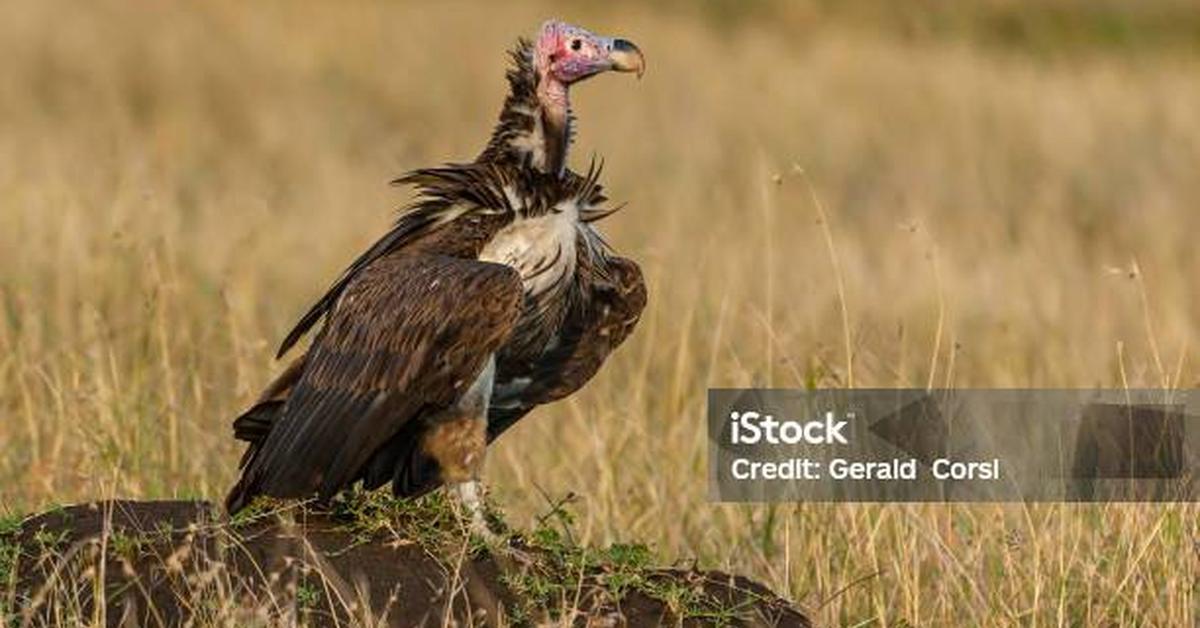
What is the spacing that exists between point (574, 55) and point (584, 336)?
0.79 meters

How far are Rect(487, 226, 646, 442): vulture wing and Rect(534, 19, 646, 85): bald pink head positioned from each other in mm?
466

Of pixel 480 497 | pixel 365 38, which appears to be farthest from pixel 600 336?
pixel 365 38

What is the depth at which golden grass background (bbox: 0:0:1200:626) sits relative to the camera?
7.96 m

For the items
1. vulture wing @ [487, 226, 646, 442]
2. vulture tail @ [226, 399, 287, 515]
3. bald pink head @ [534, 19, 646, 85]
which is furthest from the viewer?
bald pink head @ [534, 19, 646, 85]

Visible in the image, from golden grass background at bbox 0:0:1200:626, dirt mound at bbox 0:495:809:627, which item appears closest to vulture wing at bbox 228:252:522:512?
dirt mound at bbox 0:495:809:627

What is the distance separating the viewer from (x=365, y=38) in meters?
22.8

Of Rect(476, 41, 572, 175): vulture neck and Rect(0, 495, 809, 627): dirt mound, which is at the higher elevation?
Rect(476, 41, 572, 175): vulture neck

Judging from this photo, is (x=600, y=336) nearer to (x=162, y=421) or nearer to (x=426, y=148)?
(x=162, y=421)

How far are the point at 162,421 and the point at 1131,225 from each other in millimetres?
8710

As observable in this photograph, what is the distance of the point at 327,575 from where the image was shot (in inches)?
246

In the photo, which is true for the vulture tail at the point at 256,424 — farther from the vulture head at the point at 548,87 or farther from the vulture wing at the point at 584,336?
the vulture head at the point at 548,87

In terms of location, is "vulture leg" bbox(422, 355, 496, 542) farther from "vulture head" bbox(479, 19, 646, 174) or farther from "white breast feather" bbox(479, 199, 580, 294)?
"vulture head" bbox(479, 19, 646, 174)

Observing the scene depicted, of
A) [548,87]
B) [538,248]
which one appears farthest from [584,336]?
[548,87]

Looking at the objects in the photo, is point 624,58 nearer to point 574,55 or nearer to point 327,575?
point 574,55
